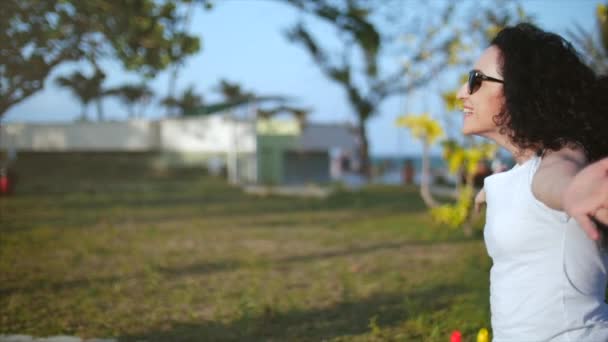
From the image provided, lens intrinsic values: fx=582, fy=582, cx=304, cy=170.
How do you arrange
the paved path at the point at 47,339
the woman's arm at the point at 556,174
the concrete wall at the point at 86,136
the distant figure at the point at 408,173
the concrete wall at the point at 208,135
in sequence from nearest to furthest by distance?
the woman's arm at the point at 556,174 → the paved path at the point at 47,339 → the concrete wall at the point at 208,135 → the distant figure at the point at 408,173 → the concrete wall at the point at 86,136

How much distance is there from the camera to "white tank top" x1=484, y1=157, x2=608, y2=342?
127cm

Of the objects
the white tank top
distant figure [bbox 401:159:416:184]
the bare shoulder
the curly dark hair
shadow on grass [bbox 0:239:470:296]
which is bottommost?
shadow on grass [bbox 0:239:470:296]

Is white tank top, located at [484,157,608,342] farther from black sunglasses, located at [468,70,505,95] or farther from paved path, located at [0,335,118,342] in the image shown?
paved path, located at [0,335,118,342]

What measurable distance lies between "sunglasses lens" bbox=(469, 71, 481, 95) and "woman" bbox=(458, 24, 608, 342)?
0.13 ft

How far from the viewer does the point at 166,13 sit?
8.02 m

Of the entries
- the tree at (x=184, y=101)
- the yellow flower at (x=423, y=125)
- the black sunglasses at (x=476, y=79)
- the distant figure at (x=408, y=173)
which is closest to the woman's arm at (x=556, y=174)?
the black sunglasses at (x=476, y=79)

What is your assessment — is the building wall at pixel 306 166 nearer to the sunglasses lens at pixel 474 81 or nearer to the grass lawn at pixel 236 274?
the grass lawn at pixel 236 274

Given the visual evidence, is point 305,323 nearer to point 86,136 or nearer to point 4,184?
point 4,184

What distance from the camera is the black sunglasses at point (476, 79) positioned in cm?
145

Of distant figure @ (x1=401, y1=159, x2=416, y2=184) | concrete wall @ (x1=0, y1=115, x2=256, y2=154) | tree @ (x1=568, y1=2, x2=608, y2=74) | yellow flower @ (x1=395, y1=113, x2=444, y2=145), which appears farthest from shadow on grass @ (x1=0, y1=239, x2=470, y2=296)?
distant figure @ (x1=401, y1=159, x2=416, y2=184)

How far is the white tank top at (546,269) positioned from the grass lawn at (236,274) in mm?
2113

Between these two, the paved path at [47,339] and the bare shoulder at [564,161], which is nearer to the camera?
the bare shoulder at [564,161]

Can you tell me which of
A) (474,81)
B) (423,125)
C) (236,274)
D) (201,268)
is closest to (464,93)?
(474,81)

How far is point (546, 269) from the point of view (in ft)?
4.26
